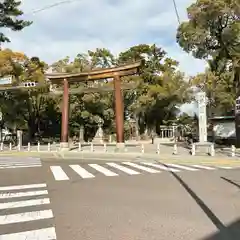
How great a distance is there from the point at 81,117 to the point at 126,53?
1354cm

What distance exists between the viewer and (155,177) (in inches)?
516

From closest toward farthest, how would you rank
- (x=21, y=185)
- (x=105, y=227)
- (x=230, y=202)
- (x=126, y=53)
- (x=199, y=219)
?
(x=105, y=227) < (x=199, y=219) < (x=230, y=202) < (x=21, y=185) < (x=126, y=53)

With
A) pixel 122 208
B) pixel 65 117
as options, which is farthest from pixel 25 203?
pixel 65 117

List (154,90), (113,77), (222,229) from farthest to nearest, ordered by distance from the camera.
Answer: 1. (154,90)
2. (113,77)
3. (222,229)

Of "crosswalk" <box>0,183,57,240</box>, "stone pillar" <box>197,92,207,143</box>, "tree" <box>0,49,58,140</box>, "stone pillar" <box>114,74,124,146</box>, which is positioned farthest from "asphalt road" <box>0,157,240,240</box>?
"tree" <box>0,49,58,140</box>

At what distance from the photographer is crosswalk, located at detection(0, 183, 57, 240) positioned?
5715 millimetres

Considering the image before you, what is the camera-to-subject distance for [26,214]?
7102 mm

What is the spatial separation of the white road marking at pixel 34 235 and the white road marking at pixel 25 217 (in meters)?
0.83

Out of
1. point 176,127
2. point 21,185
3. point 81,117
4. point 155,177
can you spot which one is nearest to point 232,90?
point 176,127

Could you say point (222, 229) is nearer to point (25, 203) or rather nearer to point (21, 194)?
point (25, 203)

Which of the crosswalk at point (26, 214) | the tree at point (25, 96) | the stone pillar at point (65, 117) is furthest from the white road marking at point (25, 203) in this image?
the tree at point (25, 96)

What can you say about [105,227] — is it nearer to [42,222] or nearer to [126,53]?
[42,222]

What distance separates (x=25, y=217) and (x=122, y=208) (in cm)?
188

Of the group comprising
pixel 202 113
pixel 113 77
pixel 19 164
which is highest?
pixel 113 77
